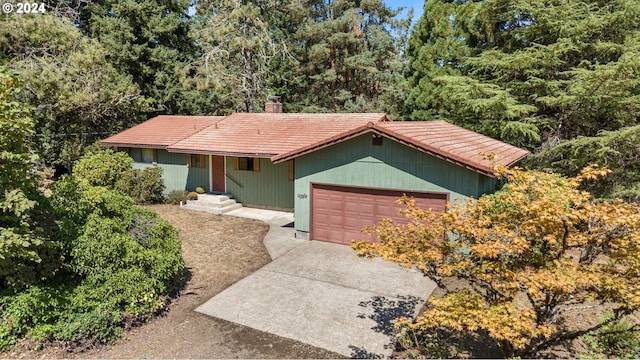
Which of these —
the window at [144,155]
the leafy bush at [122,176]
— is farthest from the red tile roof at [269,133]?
A: the window at [144,155]

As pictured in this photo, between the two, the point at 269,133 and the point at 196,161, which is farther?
the point at 196,161

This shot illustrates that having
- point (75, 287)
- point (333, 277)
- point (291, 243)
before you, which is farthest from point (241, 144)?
point (75, 287)

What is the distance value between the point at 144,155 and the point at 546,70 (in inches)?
836

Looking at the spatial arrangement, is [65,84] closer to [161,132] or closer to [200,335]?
[161,132]

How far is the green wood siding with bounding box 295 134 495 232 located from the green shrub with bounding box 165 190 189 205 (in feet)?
27.1

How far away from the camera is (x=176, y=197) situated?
19609 millimetres

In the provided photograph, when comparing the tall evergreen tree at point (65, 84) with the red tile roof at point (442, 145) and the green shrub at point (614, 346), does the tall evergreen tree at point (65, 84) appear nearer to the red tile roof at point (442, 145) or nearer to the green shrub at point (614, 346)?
the red tile roof at point (442, 145)

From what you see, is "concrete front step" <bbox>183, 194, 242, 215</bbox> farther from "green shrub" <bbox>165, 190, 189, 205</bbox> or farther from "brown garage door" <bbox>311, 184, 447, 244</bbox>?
"brown garage door" <bbox>311, 184, 447, 244</bbox>

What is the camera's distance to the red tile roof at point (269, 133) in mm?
17297

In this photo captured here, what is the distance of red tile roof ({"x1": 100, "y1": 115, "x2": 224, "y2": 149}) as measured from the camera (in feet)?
69.3

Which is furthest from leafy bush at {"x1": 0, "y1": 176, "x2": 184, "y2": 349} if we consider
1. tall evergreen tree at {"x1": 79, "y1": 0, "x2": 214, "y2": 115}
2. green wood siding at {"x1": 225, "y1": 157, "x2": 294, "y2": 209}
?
tall evergreen tree at {"x1": 79, "y1": 0, "x2": 214, "y2": 115}

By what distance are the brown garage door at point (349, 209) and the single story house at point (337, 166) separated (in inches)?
1.3

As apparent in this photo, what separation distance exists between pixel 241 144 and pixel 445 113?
11386 millimetres

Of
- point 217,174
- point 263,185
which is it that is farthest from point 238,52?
point 263,185
